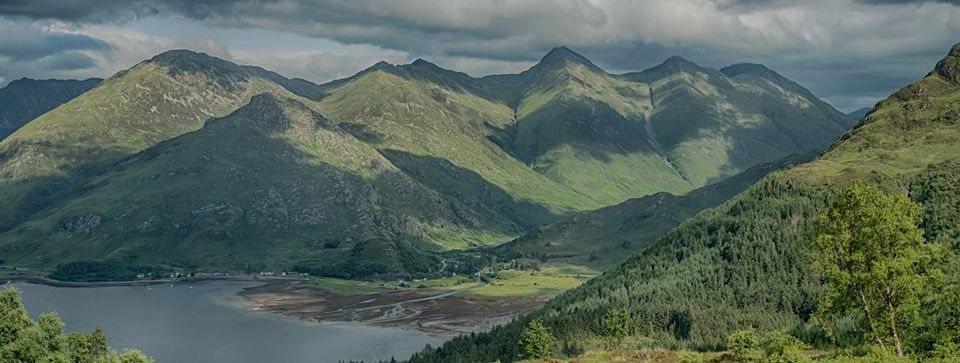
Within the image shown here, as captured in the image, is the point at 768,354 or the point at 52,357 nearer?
the point at 768,354

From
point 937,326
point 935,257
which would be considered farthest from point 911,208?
point 937,326

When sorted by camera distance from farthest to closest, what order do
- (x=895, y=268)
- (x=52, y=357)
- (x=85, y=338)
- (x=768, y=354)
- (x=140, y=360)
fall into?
1. (x=85, y=338)
2. (x=140, y=360)
3. (x=52, y=357)
4. (x=768, y=354)
5. (x=895, y=268)

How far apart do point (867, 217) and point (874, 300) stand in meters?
8.67

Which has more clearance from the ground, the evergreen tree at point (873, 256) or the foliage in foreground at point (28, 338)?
the evergreen tree at point (873, 256)

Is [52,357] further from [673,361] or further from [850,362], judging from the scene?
[850,362]

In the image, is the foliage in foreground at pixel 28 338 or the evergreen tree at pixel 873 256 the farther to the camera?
the foliage in foreground at pixel 28 338

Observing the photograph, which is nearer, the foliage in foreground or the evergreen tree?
the evergreen tree

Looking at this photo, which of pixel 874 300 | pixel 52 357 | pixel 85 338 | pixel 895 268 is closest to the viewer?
pixel 895 268

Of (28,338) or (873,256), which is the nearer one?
(873,256)

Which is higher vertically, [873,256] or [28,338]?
[873,256]

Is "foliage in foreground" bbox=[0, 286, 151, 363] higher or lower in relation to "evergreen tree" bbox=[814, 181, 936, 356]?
lower

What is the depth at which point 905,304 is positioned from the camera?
75.6 m

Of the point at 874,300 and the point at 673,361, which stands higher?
the point at 874,300

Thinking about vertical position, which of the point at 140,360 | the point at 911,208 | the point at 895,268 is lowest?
the point at 140,360
